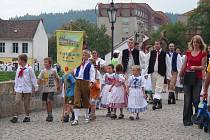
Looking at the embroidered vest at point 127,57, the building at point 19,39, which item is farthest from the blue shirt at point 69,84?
the building at point 19,39

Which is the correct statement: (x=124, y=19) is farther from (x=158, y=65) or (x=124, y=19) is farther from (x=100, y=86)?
(x=100, y=86)

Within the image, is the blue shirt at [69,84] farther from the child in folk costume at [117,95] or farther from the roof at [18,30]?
the roof at [18,30]

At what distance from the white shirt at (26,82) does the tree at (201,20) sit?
69517 mm

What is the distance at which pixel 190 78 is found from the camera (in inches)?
495

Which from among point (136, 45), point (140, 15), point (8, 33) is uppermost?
point (140, 15)

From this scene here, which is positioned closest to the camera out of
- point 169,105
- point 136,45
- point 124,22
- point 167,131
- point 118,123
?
point 167,131

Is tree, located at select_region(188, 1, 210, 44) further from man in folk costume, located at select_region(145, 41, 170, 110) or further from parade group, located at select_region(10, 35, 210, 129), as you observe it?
parade group, located at select_region(10, 35, 210, 129)

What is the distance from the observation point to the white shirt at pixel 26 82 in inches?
548

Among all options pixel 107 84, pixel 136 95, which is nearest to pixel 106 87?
pixel 107 84

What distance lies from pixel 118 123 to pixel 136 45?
4.30 m

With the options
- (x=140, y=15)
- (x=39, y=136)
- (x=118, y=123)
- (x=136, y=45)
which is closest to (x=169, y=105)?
(x=136, y=45)

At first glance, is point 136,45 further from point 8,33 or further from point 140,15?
point 140,15

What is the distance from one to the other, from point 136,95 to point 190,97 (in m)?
1.95

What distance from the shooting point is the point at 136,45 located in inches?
667
